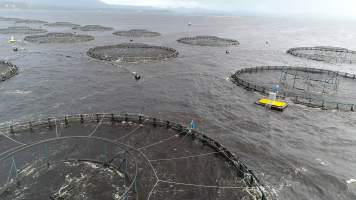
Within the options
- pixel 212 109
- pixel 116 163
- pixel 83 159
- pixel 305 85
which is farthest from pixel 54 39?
pixel 116 163

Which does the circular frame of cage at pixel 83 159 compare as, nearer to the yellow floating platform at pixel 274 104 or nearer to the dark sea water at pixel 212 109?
the dark sea water at pixel 212 109

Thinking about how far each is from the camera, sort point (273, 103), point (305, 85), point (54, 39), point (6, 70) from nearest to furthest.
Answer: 1. point (273, 103)
2. point (305, 85)
3. point (6, 70)
4. point (54, 39)

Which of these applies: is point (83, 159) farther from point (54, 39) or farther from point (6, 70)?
point (54, 39)

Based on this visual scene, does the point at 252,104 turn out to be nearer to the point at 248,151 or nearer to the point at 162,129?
the point at 248,151

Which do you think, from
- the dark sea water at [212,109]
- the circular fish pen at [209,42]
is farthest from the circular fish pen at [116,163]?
the circular fish pen at [209,42]

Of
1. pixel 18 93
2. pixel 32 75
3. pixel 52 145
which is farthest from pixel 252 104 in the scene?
pixel 32 75
